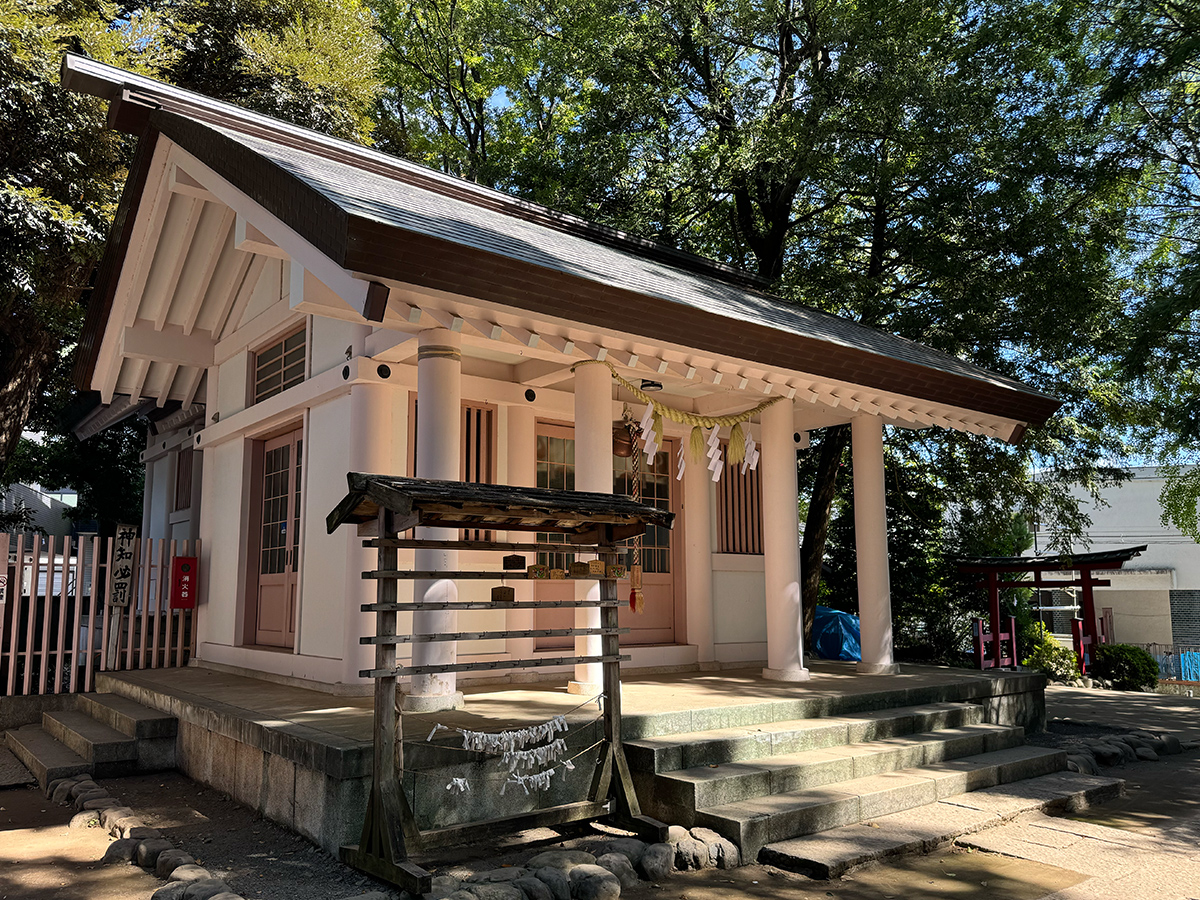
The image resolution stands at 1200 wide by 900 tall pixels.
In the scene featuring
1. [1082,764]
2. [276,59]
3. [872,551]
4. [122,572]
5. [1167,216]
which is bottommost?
[1082,764]

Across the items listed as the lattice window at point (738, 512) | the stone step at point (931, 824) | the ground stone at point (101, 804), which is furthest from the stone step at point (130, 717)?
the lattice window at point (738, 512)

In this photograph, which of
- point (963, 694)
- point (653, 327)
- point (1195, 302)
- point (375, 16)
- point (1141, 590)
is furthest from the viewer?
point (1141, 590)

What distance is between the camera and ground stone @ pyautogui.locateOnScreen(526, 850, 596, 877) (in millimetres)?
4355

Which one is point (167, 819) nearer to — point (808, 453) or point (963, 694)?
point (963, 694)

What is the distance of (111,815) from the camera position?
17.9ft

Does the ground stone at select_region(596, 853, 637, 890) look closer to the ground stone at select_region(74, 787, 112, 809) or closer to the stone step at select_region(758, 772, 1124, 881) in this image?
the stone step at select_region(758, 772, 1124, 881)

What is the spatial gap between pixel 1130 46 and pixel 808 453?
7.90 meters

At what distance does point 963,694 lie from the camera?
7.89 m

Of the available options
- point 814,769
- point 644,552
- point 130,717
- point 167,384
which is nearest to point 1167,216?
point 644,552

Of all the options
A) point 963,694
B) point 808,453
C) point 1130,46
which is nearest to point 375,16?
point 808,453

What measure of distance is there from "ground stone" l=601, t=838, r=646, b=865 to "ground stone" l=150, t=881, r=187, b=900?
79.9 inches

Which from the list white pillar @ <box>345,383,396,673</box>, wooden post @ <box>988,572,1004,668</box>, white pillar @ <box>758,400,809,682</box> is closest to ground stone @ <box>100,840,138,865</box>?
white pillar @ <box>345,383,396,673</box>

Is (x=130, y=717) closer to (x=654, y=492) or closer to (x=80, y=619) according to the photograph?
(x=80, y=619)

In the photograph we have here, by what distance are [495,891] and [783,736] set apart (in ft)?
8.43
